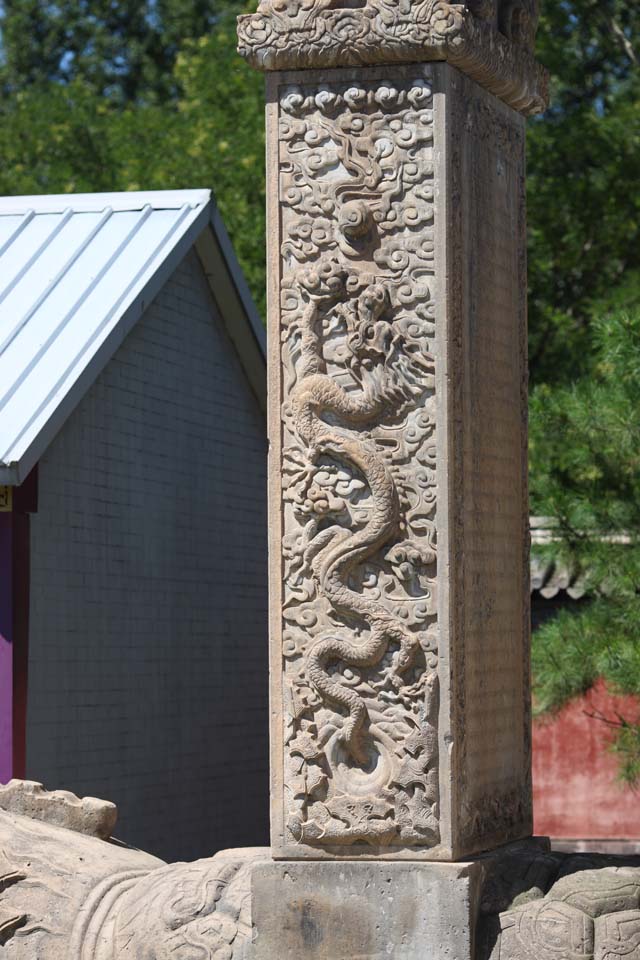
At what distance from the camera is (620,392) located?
10086mm

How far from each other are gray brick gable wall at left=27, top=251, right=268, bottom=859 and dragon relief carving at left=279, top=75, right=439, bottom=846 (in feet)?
13.6

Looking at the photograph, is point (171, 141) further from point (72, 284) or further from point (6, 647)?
point (6, 647)

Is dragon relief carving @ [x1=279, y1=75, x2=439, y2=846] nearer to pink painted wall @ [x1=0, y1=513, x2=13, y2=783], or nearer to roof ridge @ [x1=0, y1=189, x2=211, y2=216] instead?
pink painted wall @ [x1=0, y1=513, x2=13, y2=783]

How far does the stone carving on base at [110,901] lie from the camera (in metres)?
6.01

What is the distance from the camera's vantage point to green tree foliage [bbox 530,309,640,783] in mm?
10000

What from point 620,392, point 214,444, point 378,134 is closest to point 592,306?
point 214,444

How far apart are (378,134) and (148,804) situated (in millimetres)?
6150

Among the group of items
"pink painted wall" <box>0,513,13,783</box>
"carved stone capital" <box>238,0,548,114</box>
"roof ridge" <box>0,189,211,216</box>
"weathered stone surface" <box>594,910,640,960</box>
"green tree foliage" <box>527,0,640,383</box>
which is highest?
"green tree foliage" <box>527,0,640,383</box>

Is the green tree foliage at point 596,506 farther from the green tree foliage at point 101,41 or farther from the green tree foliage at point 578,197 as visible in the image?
the green tree foliage at point 101,41

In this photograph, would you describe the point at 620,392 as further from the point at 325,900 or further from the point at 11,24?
the point at 11,24

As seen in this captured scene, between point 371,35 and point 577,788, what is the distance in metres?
9.65

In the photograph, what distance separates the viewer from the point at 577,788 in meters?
14.6

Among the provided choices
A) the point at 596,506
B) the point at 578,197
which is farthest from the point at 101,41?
the point at 596,506

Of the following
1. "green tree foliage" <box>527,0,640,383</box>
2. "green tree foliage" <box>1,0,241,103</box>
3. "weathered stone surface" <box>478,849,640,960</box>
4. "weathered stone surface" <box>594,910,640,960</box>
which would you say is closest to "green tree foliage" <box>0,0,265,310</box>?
"green tree foliage" <box>1,0,241,103</box>
